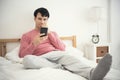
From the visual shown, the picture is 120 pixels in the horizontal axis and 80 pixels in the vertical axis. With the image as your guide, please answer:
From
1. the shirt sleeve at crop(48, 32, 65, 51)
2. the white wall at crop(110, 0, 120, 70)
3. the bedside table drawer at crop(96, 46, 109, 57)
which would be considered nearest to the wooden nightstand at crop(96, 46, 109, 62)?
the bedside table drawer at crop(96, 46, 109, 57)

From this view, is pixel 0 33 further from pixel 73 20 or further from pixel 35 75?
pixel 35 75

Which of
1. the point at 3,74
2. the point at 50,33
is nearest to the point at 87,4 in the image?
the point at 50,33

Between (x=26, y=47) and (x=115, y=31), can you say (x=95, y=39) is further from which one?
(x=26, y=47)

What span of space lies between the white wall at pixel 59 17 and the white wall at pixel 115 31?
0.08 m

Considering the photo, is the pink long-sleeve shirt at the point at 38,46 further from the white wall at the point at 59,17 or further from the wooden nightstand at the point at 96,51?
the wooden nightstand at the point at 96,51

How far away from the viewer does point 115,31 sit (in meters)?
2.01

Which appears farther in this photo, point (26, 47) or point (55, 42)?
point (55, 42)

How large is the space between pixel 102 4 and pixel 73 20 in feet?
1.21

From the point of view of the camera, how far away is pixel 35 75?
872 millimetres

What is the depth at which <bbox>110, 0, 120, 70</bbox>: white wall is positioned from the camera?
1.97 metres

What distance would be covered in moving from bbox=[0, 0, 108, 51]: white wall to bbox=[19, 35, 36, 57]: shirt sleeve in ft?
1.03

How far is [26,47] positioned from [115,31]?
3.58 ft

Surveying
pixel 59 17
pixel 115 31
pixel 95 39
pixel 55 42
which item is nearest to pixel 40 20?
pixel 55 42

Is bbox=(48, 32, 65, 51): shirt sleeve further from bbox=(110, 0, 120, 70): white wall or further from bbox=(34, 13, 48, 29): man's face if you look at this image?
bbox=(110, 0, 120, 70): white wall
